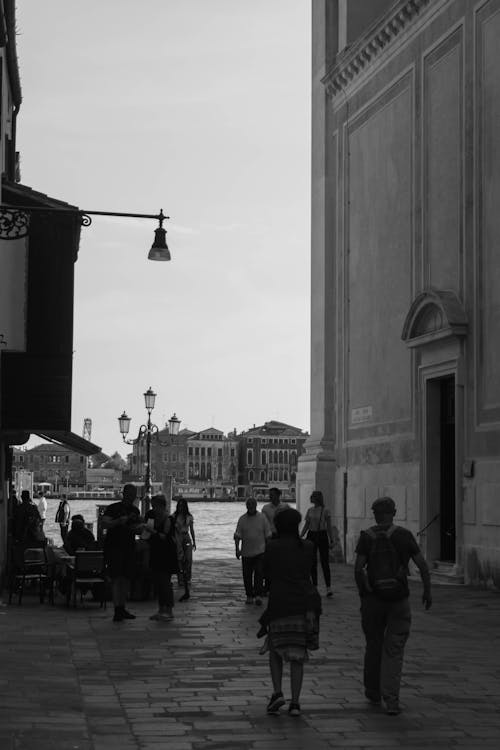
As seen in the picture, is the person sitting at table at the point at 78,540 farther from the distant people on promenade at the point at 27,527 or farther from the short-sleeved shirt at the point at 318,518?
the short-sleeved shirt at the point at 318,518

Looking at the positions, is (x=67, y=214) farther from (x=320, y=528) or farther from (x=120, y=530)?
(x=320, y=528)

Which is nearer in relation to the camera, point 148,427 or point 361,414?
point 361,414

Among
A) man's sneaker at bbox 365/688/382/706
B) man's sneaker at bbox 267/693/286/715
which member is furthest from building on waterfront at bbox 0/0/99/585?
man's sneaker at bbox 267/693/286/715

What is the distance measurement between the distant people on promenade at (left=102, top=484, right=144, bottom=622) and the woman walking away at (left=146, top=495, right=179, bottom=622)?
32cm

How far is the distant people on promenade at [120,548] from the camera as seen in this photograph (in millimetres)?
16406

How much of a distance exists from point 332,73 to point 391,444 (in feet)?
32.3

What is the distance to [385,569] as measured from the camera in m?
9.57

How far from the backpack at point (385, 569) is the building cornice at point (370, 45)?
59.9 feet

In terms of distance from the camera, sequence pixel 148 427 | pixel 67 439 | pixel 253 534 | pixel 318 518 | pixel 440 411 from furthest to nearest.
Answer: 1. pixel 148 427
2. pixel 440 411
3. pixel 67 439
4. pixel 318 518
5. pixel 253 534

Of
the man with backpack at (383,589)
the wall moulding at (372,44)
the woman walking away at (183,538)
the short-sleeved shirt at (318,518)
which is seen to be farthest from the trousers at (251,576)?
the wall moulding at (372,44)

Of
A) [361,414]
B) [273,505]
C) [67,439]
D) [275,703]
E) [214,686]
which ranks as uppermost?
[361,414]

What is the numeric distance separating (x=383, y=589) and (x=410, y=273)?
56.1 feet

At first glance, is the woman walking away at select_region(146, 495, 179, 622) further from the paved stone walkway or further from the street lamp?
the street lamp

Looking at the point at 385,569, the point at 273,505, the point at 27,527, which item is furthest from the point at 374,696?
the point at 27,527
